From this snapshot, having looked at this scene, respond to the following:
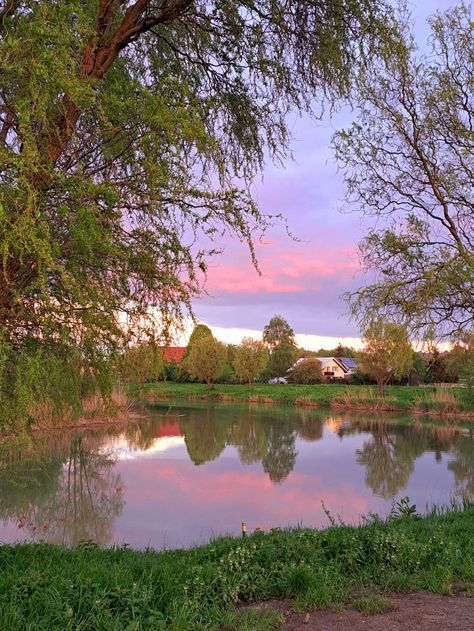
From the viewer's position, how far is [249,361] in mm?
54000

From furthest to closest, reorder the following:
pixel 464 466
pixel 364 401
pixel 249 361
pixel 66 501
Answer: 1. pixel 249 361
2. pixel 364 401
3. pixel 464 466
4. pixel 66 501

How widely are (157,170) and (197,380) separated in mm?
53720

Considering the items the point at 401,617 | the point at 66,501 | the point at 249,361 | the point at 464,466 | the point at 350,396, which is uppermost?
the point at 249,361

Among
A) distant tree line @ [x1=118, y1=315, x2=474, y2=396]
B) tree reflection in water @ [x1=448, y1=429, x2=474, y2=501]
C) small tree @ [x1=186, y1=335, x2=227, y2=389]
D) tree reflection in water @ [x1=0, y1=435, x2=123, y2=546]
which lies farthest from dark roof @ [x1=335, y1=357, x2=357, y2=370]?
tree reflection in water @ [x1=0, y1=435, x2=123, y2=546]

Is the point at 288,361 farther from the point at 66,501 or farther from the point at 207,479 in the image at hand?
the point at 66,501

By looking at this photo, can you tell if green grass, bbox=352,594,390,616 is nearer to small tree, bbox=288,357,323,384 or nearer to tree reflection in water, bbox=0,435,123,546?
tree reflection in water, bbox=0,435,123,546

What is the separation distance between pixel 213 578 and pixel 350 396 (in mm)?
37319

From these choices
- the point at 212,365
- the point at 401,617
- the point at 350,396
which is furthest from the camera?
the point at 212,365

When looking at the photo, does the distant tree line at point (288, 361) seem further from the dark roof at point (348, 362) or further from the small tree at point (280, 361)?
the dark roof at point (348, 362)

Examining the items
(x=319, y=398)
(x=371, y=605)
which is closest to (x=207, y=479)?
(x=371, y=605)

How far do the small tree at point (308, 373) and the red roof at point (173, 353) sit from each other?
55179 mm

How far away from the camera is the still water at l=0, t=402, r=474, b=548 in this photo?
9914 millimetres

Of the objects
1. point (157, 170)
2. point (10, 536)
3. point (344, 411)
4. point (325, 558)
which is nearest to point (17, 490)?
point (10, 536)

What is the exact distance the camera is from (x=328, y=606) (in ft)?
12.9
